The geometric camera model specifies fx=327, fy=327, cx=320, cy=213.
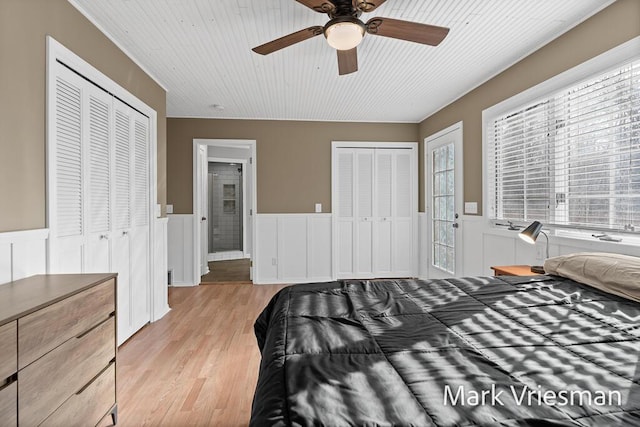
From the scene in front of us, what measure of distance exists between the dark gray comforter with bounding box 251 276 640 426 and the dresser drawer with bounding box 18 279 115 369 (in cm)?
88

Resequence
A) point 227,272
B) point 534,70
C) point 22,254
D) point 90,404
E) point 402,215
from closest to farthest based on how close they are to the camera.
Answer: point 90,404, point 22,254, point 534,70, point 402,215, point 227,272

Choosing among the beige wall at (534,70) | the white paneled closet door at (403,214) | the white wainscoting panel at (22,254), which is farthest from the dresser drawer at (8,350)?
the white paneled closet door at (403,214)

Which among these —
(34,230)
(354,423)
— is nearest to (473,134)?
(354,423)

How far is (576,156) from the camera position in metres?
2.38

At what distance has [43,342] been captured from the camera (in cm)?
127

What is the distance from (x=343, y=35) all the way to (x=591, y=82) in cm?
177

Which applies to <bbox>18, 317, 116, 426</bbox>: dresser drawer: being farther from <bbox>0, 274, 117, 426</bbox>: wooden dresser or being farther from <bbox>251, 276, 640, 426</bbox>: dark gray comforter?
<bbox>251, 276, 640, 426</bbox>: dark gray comforter

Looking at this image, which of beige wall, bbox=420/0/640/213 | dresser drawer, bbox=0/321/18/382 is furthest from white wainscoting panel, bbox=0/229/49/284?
beige wall, bbox=420/0/640/213

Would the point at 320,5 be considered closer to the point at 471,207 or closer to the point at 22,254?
the point at 22,254

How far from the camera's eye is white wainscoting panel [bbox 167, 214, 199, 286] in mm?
4695

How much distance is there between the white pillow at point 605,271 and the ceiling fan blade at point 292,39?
1.99 metres

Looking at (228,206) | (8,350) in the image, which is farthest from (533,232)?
(228,206)

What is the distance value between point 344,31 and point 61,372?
84.8 inches

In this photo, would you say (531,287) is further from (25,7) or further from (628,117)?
(25,7)
